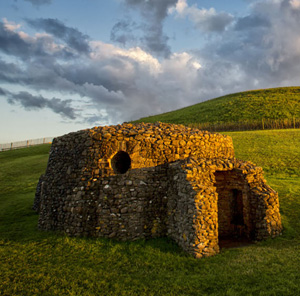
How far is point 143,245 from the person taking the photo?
905 centimetres

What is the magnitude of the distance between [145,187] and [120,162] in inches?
79.9

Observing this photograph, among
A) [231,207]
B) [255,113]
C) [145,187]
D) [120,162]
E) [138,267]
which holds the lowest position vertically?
[138,267]

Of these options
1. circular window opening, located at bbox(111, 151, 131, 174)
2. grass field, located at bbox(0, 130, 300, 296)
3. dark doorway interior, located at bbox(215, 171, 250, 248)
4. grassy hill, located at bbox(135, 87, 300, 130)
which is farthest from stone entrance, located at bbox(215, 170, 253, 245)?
grassy hill, located at bbox(135, 87, 300, 130)

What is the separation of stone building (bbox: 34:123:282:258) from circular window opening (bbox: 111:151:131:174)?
5 cm

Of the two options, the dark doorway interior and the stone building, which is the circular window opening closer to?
the stone building

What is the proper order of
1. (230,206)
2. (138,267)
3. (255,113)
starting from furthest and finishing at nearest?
(255,113) → (230,206) → (138,267)

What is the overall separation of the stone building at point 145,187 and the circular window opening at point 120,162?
49mm

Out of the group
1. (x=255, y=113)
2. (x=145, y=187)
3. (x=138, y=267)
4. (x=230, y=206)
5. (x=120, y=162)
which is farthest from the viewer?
(x=255, y=113)

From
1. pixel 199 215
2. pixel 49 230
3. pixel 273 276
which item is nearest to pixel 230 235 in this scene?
pixel 199 215

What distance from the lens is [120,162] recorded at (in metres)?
11.2

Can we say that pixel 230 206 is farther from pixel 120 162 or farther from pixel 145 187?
pixel 120 162

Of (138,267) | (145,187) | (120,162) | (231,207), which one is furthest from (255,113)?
(138,267)

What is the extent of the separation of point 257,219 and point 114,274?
6098mm

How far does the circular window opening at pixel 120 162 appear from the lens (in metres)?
10.7
